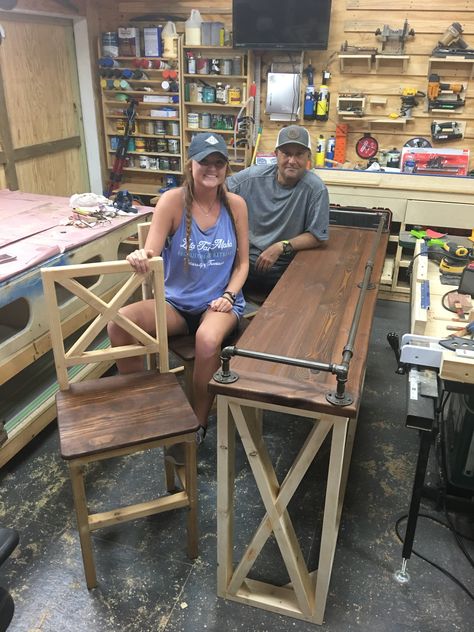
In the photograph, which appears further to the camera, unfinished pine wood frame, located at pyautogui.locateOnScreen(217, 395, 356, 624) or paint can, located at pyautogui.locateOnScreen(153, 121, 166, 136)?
paint can, located at pyautogui.locateOnScreen(153, 121, 166, 136)

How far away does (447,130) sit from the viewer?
395 cm

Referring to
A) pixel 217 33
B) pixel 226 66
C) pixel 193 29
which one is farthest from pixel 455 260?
pixel 193 29

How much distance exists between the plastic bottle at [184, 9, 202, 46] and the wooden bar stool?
129 inches

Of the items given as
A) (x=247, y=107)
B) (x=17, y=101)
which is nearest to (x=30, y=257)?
(x=17, y=101)

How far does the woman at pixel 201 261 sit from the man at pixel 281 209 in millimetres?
295

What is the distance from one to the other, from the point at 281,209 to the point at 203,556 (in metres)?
1.60

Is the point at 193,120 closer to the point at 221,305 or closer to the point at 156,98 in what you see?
the point at 156,98

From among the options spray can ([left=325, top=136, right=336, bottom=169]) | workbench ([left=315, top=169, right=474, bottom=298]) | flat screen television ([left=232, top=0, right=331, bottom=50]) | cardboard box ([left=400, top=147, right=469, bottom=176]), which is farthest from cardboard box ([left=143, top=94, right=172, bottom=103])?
cardboard box ([left=400, top=147, right=469, bottom=176])

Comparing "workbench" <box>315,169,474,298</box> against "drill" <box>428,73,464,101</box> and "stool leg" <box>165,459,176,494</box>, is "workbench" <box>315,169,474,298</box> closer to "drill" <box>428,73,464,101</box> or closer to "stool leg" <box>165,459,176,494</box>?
"drill" <box>428,73,464,101</box>

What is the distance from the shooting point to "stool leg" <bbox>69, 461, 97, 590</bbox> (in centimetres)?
149

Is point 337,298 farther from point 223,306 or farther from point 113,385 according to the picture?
point 113,385

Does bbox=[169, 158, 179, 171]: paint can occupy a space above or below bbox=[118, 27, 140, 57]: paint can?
below

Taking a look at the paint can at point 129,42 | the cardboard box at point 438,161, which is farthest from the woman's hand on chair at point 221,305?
the paint can at point 129,42

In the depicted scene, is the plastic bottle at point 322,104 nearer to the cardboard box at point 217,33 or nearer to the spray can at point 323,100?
the spray can at point 323,100
